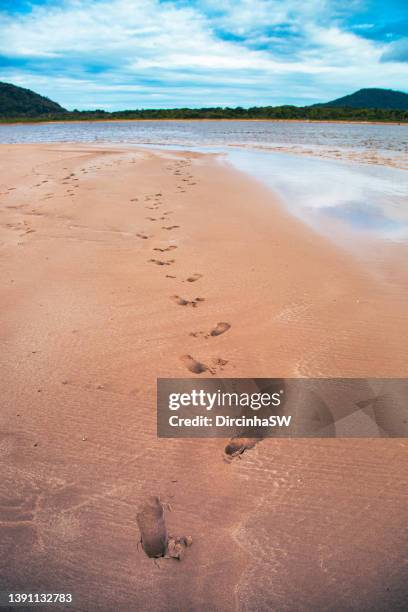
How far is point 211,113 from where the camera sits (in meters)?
67.7

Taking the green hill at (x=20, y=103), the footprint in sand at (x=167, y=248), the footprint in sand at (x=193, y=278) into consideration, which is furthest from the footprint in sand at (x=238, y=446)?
the green hill at (x=20, y=103)

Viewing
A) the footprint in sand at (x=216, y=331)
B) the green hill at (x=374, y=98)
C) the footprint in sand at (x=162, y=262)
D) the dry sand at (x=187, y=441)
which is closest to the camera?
the dry sand at (x=187, y=441)

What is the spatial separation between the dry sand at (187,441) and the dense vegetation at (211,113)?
54780 millimetres

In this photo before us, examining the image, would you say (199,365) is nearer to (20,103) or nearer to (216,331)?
(216,331)

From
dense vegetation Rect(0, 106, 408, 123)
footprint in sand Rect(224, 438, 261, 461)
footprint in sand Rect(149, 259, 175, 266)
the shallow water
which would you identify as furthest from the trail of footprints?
dense vegetation Rect(0, 106, 408, 123)

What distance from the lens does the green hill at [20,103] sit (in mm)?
81500

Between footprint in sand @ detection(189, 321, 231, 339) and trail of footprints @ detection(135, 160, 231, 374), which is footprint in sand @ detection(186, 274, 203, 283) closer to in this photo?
trail of footprints @ detection(135, 160, 231, 374)

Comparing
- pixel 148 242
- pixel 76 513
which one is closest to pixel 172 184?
pixel 148 242

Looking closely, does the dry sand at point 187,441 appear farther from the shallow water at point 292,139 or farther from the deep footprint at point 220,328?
the shallow water at point 292,139

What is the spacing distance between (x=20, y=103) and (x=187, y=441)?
106 metres

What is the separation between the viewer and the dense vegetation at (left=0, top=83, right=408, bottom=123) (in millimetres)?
53812

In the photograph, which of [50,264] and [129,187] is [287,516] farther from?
[129,187]

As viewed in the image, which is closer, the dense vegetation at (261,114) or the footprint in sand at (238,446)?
the footprint in sand at (238,446)

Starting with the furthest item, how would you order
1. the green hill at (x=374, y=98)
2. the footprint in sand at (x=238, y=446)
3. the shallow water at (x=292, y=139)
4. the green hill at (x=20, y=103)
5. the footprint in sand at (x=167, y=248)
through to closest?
1. the green hill at (x=374, y=98)
2. the green hill at (x=20, y=103)
3. the shallow water at (x=292, y=139)
4. the footprint in sand at (x=167, y=248)
5. the footprint in sand at (x=238, y=446)
